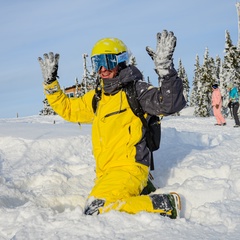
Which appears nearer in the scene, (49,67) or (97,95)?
(97,95)

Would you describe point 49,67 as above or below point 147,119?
above

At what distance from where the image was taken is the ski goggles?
4109mm

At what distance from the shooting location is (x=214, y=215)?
317cm

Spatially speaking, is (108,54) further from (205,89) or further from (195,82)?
(195,82)

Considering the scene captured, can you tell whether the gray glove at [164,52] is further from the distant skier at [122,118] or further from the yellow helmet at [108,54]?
the yellow helmet at [108,54]

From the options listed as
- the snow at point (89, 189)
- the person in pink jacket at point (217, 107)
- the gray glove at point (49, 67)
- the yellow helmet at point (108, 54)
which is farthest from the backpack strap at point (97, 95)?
the person in pink jacket at point (217, 107)

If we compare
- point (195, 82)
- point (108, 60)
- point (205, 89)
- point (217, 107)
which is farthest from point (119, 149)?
point (195, 82)

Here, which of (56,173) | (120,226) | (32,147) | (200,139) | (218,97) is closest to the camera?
(120,226)

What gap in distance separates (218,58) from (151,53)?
7344cm

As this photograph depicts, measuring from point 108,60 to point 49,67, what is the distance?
0.85 m

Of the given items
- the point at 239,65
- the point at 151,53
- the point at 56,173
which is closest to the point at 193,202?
the point at 151,53

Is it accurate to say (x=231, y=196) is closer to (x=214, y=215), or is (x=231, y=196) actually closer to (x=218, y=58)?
(x=214, y=215)

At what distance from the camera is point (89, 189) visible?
4.91 metres

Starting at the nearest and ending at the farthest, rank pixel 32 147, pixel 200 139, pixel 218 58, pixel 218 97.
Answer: pixel 32 147 < pixel 200 139 < pixel 218 97 < pixel 218 58
